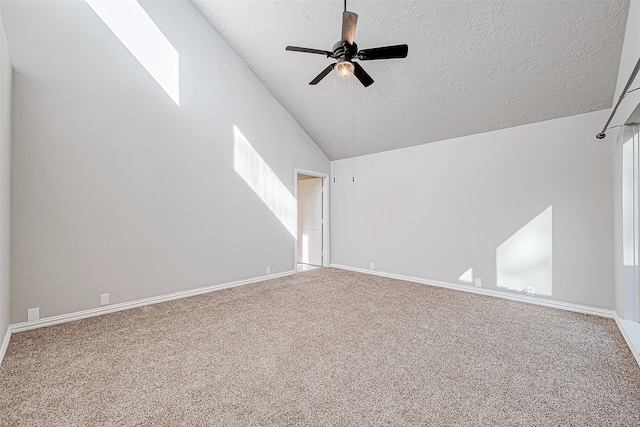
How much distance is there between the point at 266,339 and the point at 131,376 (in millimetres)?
1036

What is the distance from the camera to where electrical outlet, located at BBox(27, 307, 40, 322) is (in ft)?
9.18

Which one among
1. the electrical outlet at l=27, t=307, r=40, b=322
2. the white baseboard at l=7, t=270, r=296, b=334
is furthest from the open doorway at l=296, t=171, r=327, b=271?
the electrical outlet at l=27, t=307, r=40, b=322

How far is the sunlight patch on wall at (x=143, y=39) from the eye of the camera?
3.31 metres

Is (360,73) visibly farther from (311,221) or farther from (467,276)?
(311,221)

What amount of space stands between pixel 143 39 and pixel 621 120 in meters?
5.47

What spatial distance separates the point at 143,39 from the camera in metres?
3.57

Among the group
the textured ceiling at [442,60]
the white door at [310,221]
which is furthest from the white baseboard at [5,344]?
the white door at [310,221]

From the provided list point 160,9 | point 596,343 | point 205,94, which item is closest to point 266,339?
point 596,343

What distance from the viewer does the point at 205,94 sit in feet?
13.6

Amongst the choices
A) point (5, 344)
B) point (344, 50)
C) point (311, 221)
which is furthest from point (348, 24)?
point (311, 221)

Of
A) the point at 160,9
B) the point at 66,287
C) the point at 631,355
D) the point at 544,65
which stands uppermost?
the point at 160,9

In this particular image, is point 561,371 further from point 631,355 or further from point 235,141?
point 235,141

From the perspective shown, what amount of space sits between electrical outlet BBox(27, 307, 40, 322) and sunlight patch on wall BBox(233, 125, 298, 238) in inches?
111

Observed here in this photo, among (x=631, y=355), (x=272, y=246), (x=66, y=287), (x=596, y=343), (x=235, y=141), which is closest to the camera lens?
(x=631, y=355)
